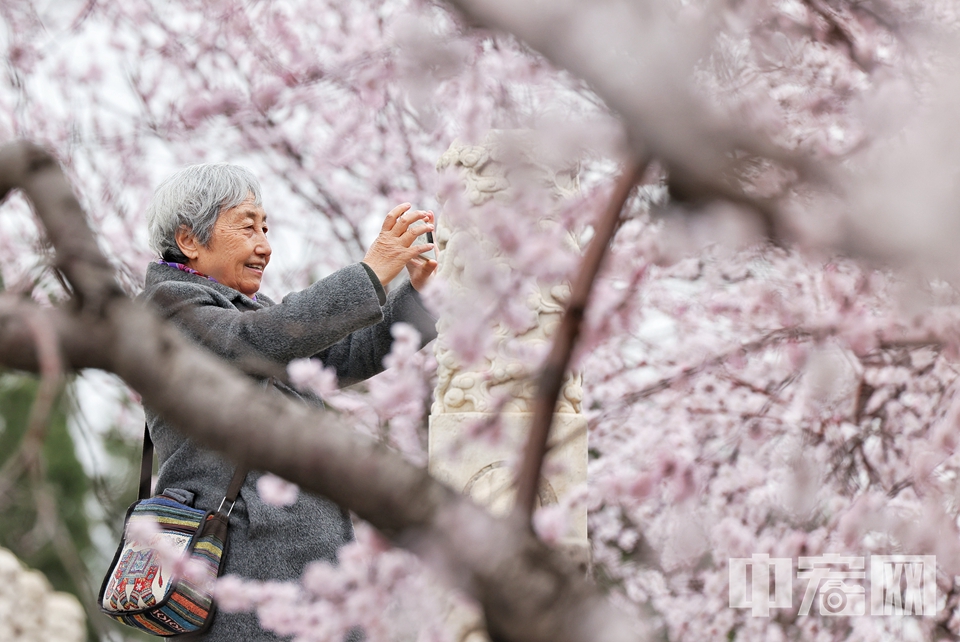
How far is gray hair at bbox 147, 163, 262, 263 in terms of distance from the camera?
2.35 metres

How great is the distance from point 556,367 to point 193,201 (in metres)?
1.82

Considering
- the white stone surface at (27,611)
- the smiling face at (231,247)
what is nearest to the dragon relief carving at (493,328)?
the smiling face at (231,247)

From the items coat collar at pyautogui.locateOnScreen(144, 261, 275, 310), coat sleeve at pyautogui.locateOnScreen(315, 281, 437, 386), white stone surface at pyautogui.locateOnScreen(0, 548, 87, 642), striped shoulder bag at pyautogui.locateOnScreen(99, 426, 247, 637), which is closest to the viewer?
striped shoulder bag at pyautogui.locateOnScreen(99, 426, 247, 637)

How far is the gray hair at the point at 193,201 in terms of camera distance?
235 centimetres

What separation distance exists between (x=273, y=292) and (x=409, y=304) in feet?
11.5

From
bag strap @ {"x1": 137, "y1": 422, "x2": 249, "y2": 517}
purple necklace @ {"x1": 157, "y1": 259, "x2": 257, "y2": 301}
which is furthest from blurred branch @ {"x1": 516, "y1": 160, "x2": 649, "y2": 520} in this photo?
purple necklace @ {"x1": 157, "y1": 259, "x2": 257, "y2": 301}

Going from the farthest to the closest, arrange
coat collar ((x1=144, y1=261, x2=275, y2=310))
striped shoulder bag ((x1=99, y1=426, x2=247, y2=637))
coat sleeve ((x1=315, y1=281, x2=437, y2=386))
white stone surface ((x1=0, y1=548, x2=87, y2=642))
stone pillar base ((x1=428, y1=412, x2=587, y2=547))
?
1. white stone surface ((x1=0, y1=548, x2=87, y2=642))
2. stone pillar base ((x1=428, y1=412, x2=587, y2=547))
3. coat sleeve ((x1=315, y1=281, x2=437, y2=386))
4. coat collar ((x1=144, y1=261, x2=275, y2=310))
5. striped shoulder bag ((x1=99, y1=426, x2=247, y2=637))

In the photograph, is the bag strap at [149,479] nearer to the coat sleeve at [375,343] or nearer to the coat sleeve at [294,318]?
the coat sleeve at [294,318]

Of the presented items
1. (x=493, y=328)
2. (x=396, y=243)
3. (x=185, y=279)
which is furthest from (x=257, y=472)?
(x=493, y=328)

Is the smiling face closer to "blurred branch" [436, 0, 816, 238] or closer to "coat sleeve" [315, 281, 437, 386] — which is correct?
"coat sleeve" [315, 281, 437, 386]

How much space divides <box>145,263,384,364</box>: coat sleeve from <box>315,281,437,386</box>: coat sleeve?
0.39m

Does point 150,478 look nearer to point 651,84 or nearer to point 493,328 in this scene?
point 493,328

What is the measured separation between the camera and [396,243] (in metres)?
2.34

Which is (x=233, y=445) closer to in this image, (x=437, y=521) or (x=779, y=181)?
(x=437, y=521)
